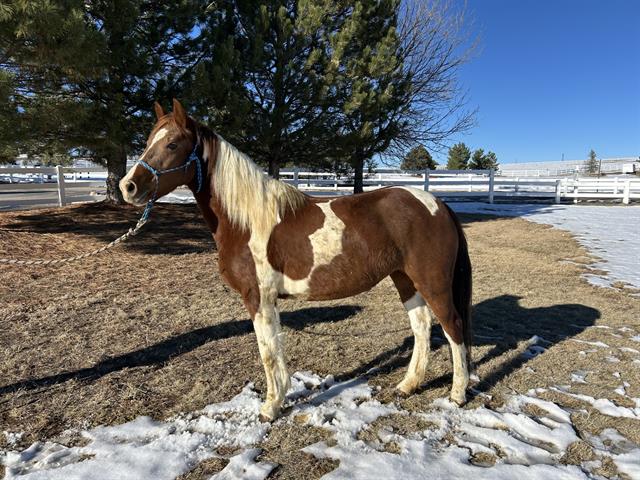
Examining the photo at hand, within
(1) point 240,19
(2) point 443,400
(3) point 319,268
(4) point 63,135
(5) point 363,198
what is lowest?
(2) point 443,400

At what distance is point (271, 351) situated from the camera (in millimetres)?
2840

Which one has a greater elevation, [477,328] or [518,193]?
[518,193]

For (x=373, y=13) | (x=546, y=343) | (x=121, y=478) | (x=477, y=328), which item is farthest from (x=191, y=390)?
(x=373, y=13)

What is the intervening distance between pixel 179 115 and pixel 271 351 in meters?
1.71

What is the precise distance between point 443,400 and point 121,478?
216 cm

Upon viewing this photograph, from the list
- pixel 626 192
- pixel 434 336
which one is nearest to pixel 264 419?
pixel 434 336

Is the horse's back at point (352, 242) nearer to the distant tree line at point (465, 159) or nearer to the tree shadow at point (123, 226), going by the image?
the tree shadow at point (123, 226)

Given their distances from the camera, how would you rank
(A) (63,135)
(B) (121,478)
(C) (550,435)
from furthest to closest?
(A) (63,135), (C) (550,435), (B) (121,478)

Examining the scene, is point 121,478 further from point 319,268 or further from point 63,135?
point 63,135

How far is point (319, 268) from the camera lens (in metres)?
2.76

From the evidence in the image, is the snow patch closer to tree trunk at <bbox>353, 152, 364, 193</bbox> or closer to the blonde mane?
tree trunk at <bbox>353, 152, 364, 193</bbox>

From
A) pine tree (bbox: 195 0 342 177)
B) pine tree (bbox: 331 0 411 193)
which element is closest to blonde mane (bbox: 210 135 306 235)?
pine tree (bbox: 195 0 342 177)

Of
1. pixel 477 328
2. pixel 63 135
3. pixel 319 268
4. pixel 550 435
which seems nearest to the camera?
pixel 550 435

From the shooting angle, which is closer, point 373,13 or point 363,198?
point 363,198
